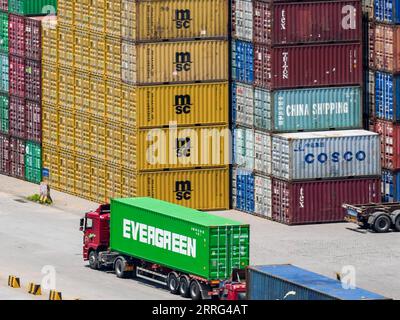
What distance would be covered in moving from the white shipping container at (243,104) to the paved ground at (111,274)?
18.5ft

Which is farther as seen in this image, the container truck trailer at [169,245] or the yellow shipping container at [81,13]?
the yellow shipping container at [81,13]

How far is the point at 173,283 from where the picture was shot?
8150 centimetres

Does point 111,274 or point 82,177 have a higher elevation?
point 82,177

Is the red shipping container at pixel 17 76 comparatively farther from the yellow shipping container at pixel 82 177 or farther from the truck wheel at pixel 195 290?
the truck wheel at pixel 195 290

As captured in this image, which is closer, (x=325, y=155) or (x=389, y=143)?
(x=325, y=155)

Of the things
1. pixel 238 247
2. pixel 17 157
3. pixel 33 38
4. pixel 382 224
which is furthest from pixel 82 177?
pixel 238 247

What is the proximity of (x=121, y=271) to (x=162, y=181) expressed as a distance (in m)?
18.6

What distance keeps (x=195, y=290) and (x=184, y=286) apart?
1.07m

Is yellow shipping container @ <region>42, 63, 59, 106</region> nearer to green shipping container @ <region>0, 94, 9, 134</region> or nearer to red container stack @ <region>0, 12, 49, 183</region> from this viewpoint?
red container stack @ <region>0, 12, 49, 183</region>

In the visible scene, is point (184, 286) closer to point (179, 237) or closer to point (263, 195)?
point (179, 237)

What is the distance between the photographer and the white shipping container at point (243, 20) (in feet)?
334

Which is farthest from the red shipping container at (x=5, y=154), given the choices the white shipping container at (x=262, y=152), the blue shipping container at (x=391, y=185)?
the blue shipping container at (x=391, y=185)

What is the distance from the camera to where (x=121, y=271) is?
85.3 metres
